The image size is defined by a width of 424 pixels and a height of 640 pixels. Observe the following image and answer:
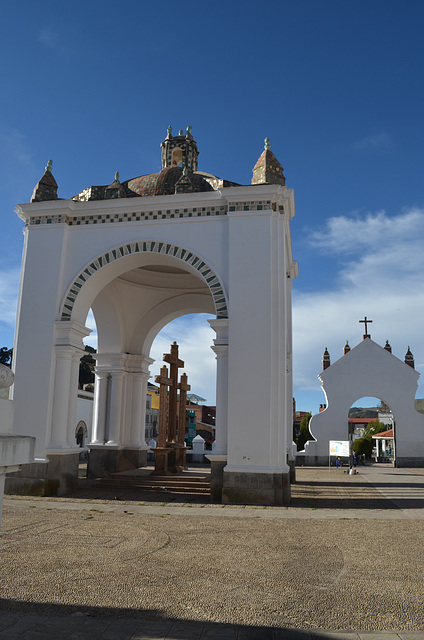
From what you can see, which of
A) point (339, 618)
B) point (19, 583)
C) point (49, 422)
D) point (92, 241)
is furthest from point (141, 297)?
point (339, 618)

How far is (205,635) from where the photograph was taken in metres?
3.43

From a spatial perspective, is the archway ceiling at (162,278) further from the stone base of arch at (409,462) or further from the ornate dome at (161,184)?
the stone base of arch at (409,462)

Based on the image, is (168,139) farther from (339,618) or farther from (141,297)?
(339,618)

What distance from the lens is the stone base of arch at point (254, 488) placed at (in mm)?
9344

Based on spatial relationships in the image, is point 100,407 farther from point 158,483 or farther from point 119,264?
point 119,264

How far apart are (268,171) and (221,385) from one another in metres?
4.25

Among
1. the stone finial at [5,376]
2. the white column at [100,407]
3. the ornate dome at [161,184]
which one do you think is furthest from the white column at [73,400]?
the stone finial at [5,376]

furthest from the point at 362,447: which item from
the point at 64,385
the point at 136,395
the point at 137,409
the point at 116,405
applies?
the point at 64,385

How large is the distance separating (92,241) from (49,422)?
3710 mm

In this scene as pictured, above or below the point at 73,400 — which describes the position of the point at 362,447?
below

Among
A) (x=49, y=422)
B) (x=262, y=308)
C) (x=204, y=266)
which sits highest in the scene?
(x=204, y=266)

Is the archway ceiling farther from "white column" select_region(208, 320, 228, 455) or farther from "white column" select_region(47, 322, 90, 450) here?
"white column" select_region(208, 320, 228, 455)

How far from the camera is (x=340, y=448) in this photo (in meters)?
17.8

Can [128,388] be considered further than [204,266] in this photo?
Yes
